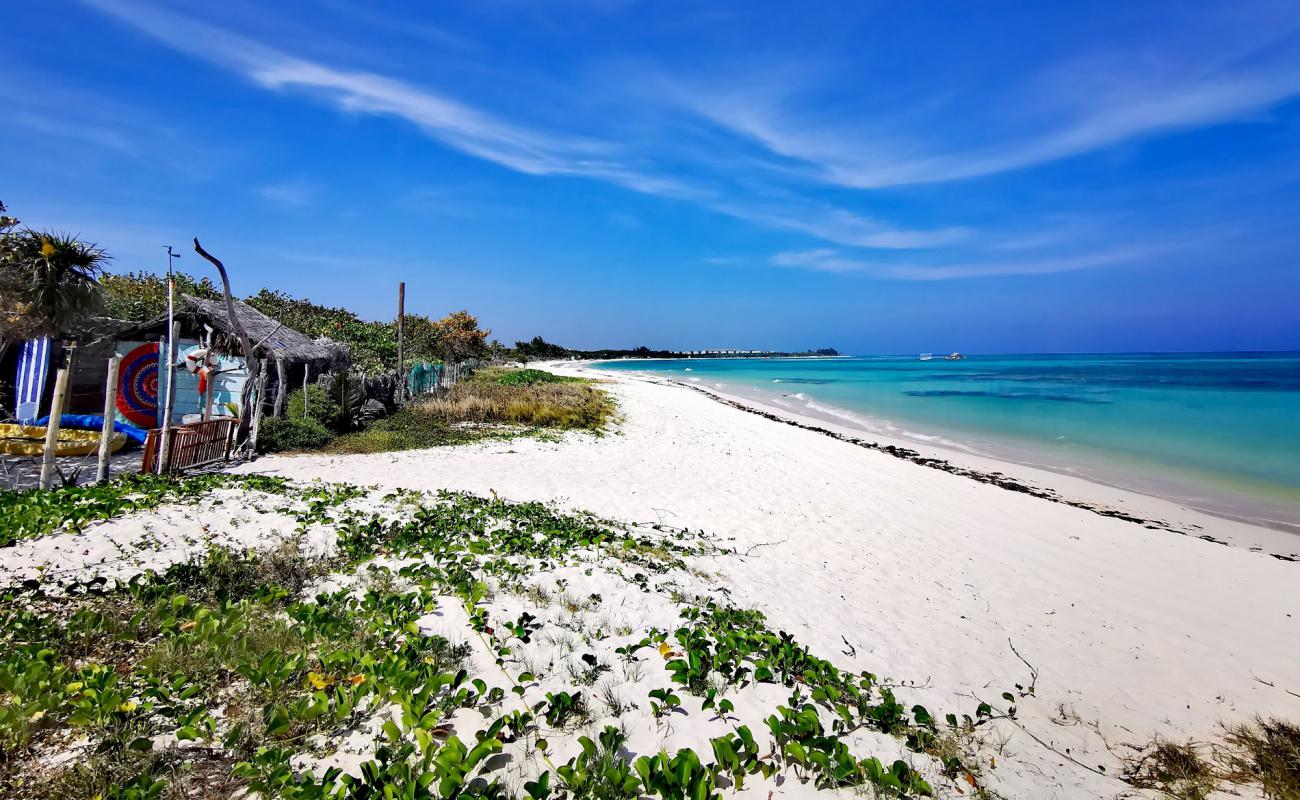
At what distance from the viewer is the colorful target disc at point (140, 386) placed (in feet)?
43.6

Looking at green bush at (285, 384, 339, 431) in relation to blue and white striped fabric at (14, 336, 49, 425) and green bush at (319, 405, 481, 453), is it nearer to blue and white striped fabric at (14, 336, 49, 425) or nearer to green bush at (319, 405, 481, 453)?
green bush at (319, 405, 481, 453)

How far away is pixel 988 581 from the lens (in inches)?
265

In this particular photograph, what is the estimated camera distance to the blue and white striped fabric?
13.3m

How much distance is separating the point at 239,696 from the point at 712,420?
731 inches

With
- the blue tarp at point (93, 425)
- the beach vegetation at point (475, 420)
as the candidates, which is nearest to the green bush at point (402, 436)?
the beach vegetation at point (475, 420)

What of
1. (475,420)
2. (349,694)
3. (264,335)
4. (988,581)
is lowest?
(988,581)

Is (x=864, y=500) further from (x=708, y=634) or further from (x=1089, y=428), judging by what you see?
(x=1089, y=428)

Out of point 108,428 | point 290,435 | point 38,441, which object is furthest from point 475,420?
point 108,428

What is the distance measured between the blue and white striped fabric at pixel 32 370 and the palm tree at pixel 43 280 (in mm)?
2744

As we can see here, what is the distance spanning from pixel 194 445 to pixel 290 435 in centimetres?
242

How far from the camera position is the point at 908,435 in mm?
20453

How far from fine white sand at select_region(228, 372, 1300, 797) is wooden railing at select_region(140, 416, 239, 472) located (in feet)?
2.47

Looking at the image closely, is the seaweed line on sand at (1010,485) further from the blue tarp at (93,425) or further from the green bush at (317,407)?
the blue tarp at (93,425)

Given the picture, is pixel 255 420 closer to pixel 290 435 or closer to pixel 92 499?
pixel 290 435
